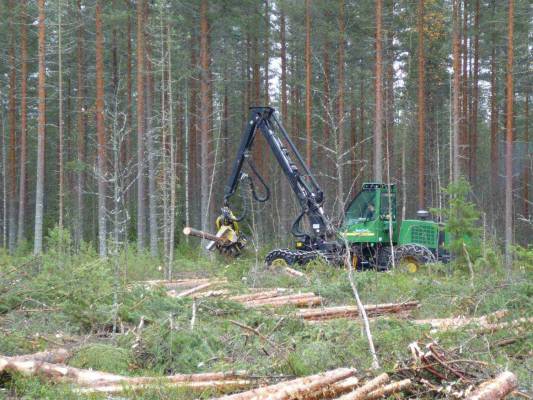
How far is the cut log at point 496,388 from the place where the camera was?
16.5 ft

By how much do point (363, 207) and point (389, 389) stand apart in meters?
11.6

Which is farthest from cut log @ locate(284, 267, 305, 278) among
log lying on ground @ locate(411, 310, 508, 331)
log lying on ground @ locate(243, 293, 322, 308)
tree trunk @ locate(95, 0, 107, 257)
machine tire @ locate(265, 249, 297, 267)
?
tree trunk @ locate(95, 0, 107, 257)

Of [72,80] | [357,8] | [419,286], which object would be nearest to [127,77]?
[72,80]

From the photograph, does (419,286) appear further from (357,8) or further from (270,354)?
(357,8)

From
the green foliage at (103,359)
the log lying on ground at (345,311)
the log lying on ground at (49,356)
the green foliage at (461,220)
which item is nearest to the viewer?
the log lying on ground at (49,356)

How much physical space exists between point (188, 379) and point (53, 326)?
9.88 feet

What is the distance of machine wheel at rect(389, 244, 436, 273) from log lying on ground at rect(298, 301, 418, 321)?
5265mm

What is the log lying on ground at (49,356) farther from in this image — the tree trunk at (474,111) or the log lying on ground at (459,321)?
the tree trunk at (474,111)

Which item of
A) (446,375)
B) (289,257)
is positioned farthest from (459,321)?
(289,257)

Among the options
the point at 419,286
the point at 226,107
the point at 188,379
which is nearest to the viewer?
the point at 188,379

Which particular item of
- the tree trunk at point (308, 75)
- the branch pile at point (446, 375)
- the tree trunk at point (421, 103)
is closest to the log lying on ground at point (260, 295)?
the branch pile at point (446, 375)

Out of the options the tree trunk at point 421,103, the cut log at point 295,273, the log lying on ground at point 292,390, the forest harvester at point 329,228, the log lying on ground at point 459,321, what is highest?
the tree trunk at point 421,103

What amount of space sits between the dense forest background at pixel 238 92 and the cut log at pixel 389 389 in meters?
14.2

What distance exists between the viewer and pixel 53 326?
27.0 ft
